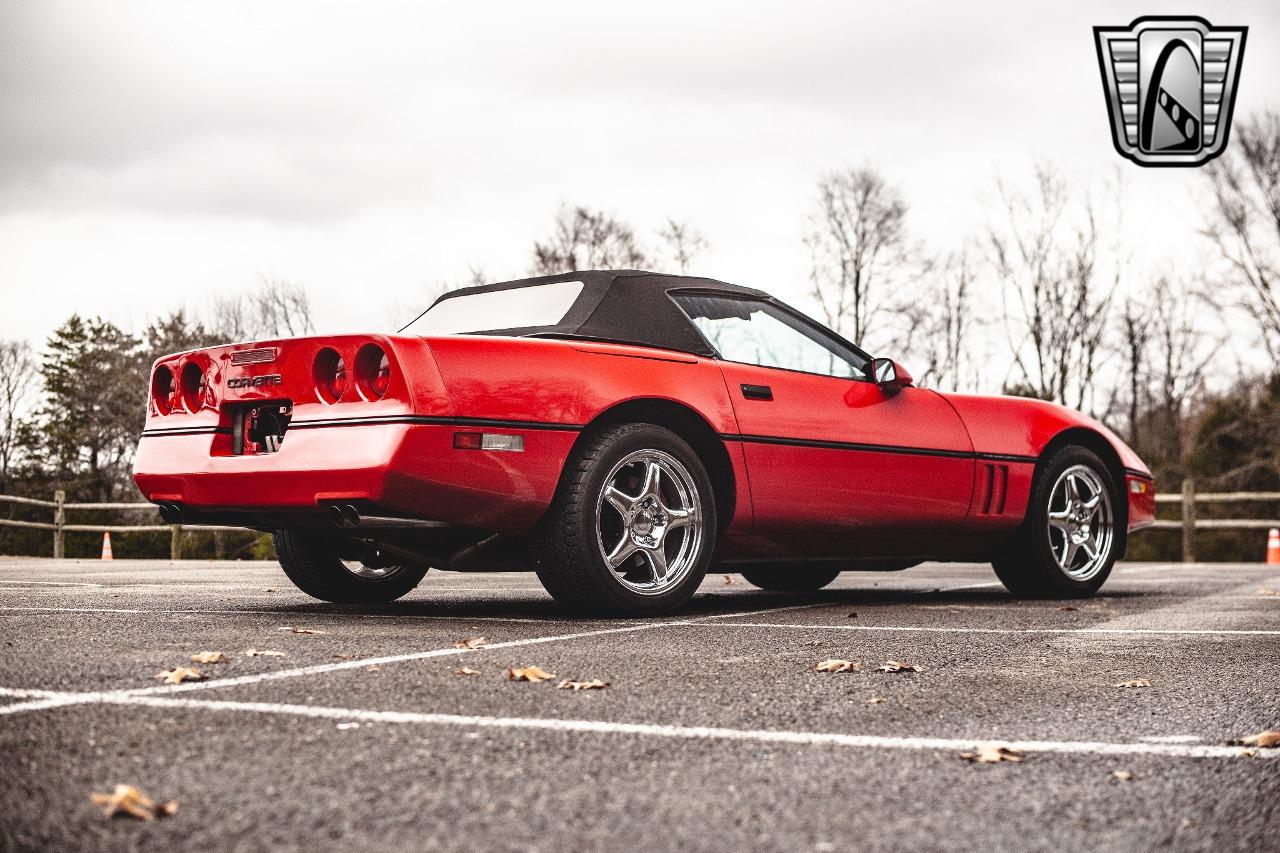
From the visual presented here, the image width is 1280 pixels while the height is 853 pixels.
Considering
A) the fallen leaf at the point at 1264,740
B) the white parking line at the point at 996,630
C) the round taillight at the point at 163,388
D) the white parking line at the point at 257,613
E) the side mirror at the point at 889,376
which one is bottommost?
the white parking line at the point at 257,613

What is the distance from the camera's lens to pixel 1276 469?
28.7 metres

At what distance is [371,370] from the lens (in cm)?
501

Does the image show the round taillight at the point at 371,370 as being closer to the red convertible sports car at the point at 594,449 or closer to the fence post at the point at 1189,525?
the red convertible sports car at the point at 594,449

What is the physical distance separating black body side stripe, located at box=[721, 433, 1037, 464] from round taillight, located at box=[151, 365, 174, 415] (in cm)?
236

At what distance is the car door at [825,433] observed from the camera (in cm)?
596

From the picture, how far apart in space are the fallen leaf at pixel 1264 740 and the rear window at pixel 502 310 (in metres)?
3.54

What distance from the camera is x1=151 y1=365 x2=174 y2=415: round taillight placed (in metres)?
5.74

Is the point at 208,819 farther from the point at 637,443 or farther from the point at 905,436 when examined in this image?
the point at 905,436

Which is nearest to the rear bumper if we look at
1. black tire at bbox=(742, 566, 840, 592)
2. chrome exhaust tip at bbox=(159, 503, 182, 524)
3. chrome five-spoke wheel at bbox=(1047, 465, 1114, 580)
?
chrome exhaust tip at bbox=(159, 503, 182, 524)

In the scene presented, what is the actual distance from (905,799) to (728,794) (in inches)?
12.0

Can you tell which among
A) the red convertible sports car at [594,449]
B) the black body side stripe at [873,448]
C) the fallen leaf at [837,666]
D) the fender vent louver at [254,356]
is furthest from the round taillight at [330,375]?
the fallen leaf at [837,666]

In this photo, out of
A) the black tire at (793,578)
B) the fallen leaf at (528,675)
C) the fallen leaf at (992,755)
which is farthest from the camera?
the black tire at (793,578)

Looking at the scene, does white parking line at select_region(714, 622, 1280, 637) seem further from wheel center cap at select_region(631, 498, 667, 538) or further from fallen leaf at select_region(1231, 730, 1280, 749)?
fallen leaf at select_region(1231, 730, 1280, 749)

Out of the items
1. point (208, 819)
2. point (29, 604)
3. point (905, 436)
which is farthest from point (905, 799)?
point (29, 604)
